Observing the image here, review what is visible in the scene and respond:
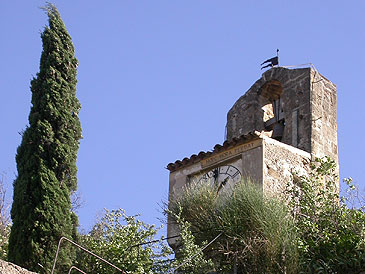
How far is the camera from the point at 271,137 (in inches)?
689

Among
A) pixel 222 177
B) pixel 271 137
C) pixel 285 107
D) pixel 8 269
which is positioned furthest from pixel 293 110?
pixel 8 269

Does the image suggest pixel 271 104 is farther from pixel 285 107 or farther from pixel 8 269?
pixel 8 269

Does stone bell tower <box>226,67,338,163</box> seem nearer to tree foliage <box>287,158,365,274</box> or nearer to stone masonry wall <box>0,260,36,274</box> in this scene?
tree foliage <box>287,158,365,274</box>

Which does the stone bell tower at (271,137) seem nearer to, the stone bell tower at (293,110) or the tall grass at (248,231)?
the stone bell tower at (293,110)

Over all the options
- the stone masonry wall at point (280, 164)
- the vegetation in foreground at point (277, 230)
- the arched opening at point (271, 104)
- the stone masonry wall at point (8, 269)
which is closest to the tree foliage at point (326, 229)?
the vegetation in foreground at point (277, 230)

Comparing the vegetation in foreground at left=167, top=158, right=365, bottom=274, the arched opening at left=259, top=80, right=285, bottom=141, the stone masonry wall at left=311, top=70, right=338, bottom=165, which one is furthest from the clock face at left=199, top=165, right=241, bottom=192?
the arched opening at left=259, top=80, right=285, bottom=141

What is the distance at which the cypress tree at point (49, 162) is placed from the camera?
1408cm

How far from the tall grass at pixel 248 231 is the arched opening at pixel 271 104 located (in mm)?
4006

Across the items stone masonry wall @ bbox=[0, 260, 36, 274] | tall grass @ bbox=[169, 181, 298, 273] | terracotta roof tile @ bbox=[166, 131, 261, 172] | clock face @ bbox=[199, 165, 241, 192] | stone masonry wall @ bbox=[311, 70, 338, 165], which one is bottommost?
stone masonry wall @ bbox=[0, 260, 36, 274]

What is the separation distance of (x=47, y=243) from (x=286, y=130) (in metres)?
5.66

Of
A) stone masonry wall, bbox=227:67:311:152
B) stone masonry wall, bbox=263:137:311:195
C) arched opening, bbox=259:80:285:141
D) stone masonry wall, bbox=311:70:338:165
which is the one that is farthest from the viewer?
arched opening, bbox=259:80:285:141

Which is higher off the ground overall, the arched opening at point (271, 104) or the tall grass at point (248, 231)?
the arched opening at point (271, 104)

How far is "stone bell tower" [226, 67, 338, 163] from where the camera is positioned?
55.3 ft

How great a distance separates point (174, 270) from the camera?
1330cm
